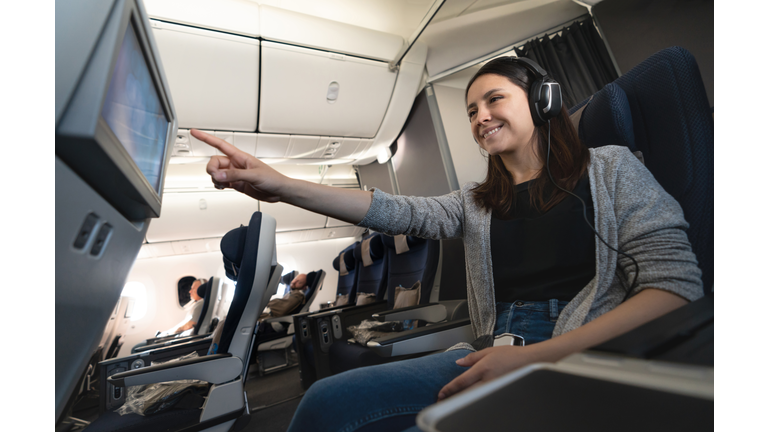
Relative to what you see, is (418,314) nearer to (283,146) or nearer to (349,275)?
(349,275)

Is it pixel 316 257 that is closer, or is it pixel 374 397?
pixel 374 397

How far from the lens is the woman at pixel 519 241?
1.95ft

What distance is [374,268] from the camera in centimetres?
322

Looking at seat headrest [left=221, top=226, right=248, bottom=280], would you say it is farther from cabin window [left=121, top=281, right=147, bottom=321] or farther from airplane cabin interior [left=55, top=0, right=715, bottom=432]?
cabin window [left=121, top=281, right=147, bottom=321]

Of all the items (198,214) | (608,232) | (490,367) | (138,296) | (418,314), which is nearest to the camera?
(490,367)

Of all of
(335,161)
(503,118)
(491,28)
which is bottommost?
(503,118)

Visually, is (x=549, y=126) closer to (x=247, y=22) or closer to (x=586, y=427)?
(x=586, y=427)

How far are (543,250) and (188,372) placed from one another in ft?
4.01

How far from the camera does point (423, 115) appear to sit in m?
3.83

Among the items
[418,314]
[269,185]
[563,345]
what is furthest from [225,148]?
[418,314]

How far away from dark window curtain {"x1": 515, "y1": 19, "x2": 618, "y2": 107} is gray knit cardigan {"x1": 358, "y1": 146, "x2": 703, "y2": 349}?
7.19ft

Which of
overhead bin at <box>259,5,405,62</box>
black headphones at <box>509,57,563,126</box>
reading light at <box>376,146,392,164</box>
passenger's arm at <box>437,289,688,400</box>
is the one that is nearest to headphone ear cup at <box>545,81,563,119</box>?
black headphones at <box>509,57,563,126</box>
